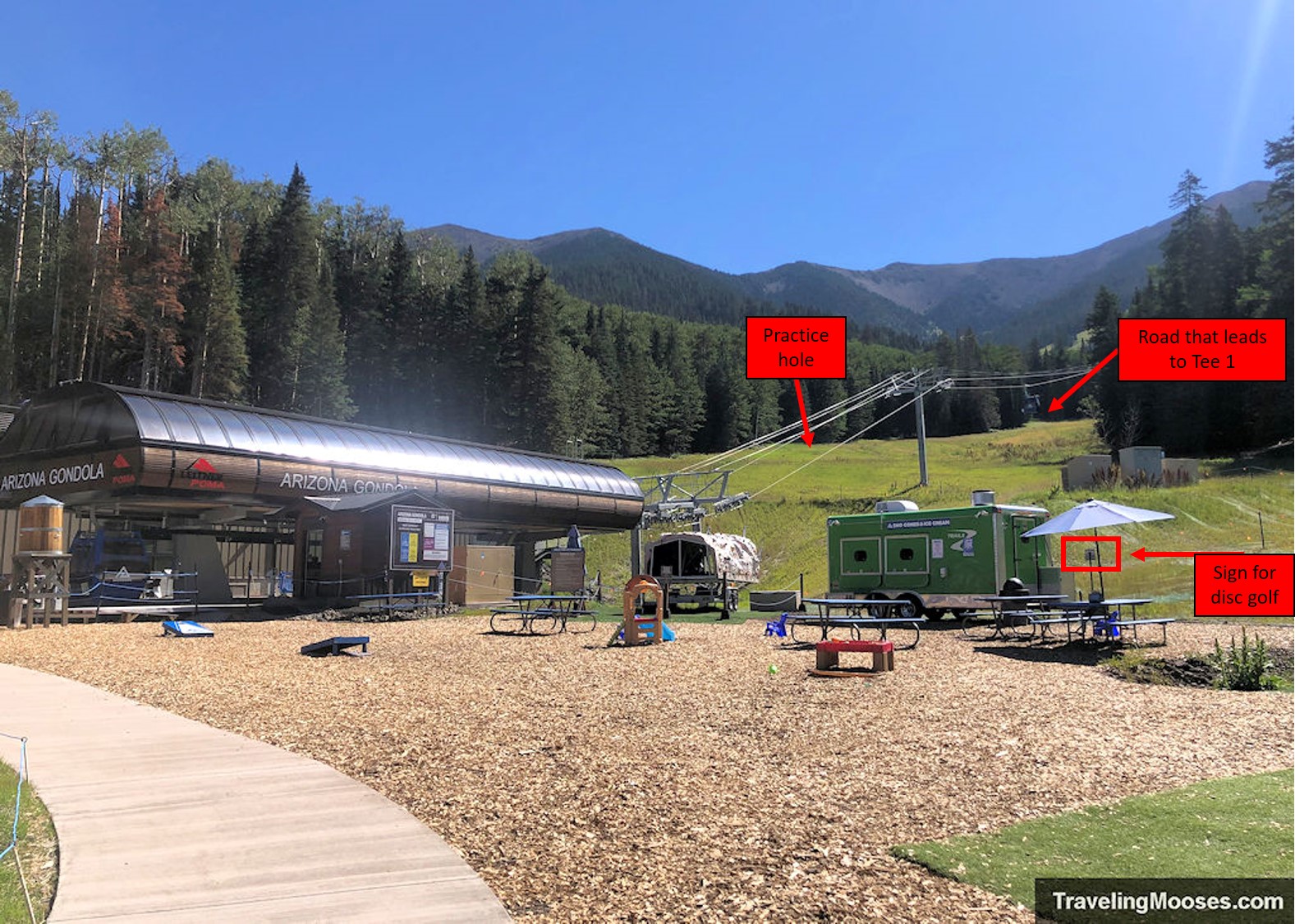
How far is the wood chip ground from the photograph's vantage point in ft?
16.4

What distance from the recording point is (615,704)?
10383 millimetres

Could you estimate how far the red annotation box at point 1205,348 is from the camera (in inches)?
524

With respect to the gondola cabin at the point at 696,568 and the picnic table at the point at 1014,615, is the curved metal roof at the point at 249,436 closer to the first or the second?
the gondola cabin at the point at 696,568

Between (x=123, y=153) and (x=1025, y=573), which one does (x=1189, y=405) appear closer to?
(x=1025, y=573)

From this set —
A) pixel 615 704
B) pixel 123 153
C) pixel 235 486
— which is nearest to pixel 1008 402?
pixel 123 153

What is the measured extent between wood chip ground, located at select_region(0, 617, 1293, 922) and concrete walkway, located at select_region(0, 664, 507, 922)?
25 centimetres

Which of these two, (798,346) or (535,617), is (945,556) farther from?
(535,617)

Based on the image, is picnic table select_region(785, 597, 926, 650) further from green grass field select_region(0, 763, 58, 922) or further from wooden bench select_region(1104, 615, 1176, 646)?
green grass field select_region(0, 763, 58, 922)

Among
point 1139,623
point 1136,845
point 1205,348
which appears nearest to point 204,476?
point 1139,623

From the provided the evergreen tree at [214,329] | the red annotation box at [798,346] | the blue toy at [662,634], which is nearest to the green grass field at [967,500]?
the red annotation box at [798,346]

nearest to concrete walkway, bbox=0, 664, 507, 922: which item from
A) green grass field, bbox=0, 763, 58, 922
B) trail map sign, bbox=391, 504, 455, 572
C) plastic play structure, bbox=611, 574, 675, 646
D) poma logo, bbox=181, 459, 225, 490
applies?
green grass field, bbox=0, 763, 58, 922

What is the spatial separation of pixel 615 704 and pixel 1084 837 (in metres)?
5.76

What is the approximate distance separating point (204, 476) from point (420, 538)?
607cm

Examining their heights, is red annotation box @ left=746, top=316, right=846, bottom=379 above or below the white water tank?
above
